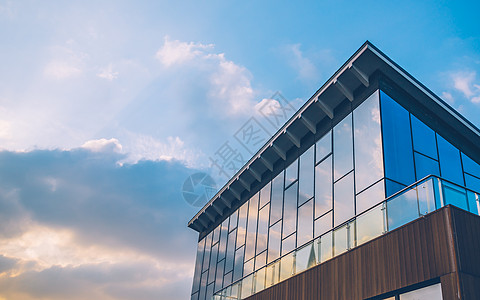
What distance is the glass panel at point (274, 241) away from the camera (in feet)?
63.4

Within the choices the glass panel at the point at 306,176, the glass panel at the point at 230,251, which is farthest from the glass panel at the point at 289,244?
the glass panel at the point at 230,251

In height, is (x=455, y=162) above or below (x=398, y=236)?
above

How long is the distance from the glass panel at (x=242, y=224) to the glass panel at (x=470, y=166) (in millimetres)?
11408

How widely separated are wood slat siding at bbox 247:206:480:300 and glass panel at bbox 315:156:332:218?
439 cm

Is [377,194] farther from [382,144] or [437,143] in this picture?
[437,143]

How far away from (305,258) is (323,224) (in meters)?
2.71

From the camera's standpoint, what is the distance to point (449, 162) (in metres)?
16.4

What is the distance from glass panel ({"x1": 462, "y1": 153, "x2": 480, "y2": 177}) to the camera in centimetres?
1717

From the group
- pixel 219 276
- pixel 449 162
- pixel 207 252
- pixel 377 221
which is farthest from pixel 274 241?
pixel 207 252

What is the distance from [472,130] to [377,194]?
6.53 m

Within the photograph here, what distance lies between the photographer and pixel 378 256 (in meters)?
10.4

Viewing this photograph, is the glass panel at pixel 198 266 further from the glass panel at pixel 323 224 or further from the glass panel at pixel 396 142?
the glass panel at pixel 396 142

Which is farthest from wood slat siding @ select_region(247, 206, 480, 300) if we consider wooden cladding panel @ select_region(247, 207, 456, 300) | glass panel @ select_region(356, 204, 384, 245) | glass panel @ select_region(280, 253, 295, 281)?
glass panel @ select_region(280, 253, 295, 281)

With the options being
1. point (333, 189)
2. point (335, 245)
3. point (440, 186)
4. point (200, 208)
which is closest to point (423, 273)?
point (440, 186)
